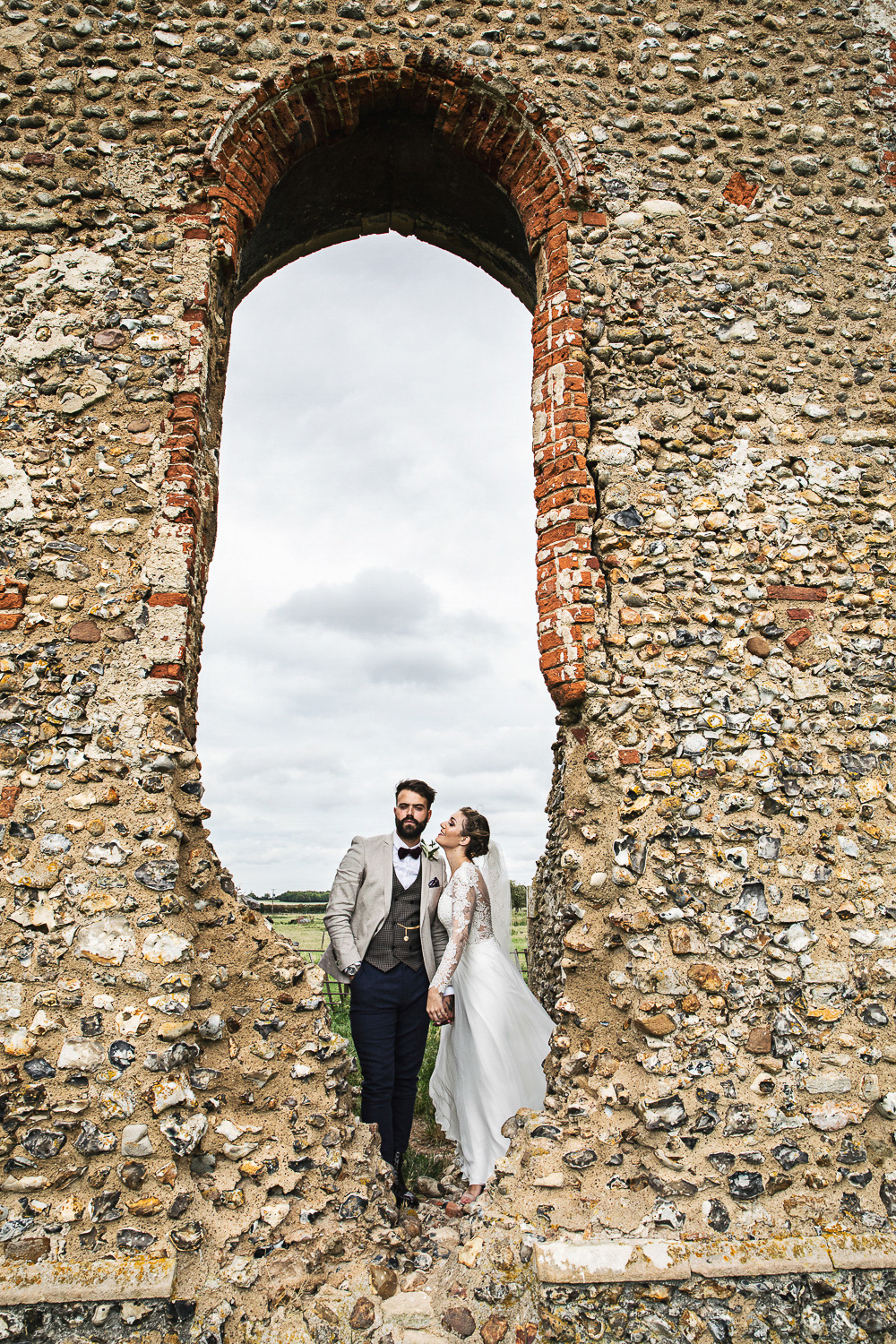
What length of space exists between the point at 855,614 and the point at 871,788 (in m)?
0.86

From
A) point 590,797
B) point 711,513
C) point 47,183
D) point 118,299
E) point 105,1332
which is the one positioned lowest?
point 105,1332

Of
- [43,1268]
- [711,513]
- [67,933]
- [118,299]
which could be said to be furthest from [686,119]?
[43,1268]

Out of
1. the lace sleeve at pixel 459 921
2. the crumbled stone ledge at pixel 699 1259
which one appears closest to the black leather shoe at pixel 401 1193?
the lace sleeve at pixel 459 921

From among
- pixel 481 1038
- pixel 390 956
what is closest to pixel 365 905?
pixel 390 956

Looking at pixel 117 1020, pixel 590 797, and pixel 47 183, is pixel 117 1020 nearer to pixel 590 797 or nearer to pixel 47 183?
pixel 590 797

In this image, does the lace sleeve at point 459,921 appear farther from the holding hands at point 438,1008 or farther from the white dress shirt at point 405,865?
the white dress shirt at point 405,865

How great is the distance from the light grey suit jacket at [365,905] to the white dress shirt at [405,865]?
0.03 m

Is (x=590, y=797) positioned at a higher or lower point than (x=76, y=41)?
lower

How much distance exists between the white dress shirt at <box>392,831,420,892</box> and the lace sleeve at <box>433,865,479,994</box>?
0.23 meters

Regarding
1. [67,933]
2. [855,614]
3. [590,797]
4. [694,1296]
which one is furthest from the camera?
[855,614]

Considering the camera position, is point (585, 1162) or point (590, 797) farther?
point (590, 797)

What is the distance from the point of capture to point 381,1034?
3.84m

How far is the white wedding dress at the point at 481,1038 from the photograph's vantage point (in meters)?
3.99

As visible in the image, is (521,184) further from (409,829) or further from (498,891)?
(498,891)
